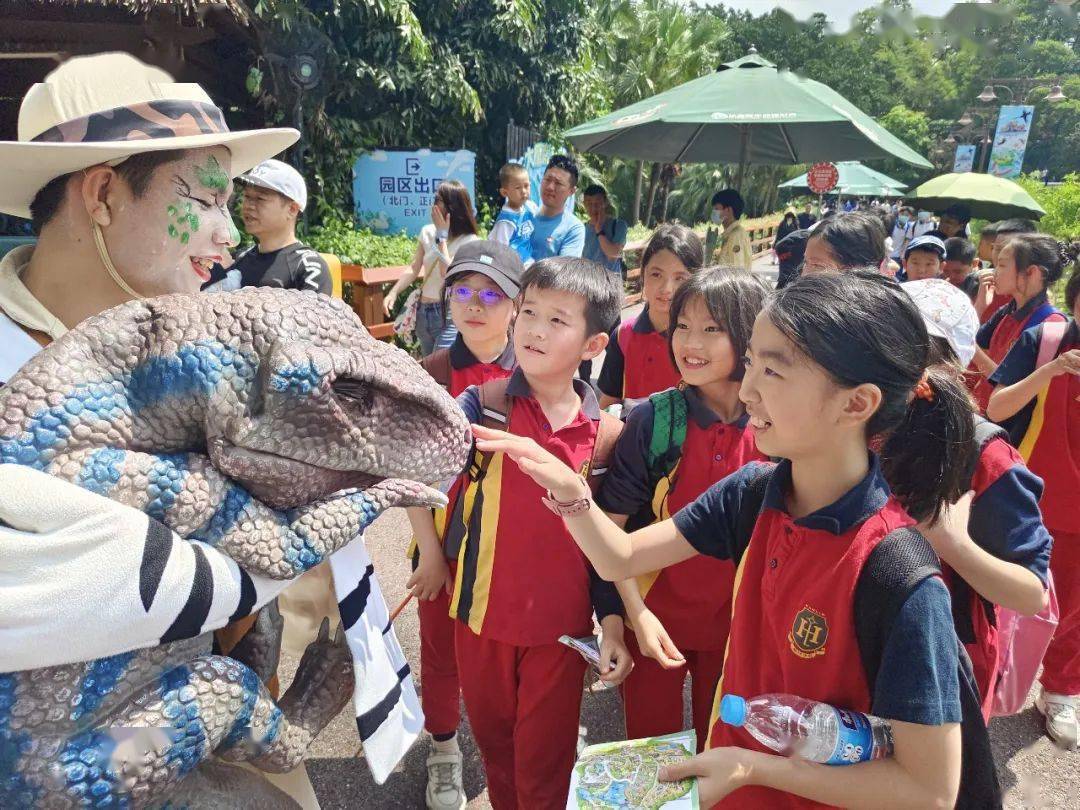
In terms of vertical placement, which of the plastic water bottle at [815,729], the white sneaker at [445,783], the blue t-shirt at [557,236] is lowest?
the white sneaker at [445,783]

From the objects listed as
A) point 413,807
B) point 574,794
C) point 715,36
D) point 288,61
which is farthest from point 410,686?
point 715,36

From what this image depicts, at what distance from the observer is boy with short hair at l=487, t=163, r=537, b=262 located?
6.26 m

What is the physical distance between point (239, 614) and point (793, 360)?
42.5 inches

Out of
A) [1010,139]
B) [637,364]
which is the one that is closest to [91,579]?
[637,364]

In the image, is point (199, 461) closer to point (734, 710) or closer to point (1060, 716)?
point (734, 710)

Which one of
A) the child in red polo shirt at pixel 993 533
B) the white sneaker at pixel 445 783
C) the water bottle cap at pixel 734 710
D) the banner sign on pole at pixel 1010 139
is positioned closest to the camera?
the water bottle cap at pixel 734 710

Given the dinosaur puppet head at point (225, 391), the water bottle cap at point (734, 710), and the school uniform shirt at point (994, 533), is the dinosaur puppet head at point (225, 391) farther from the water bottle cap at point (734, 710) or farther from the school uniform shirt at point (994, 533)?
the school uniform shirt at point (994, 533)

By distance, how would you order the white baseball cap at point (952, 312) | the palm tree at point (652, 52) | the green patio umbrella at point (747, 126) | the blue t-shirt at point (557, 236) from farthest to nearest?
the palm tree at point (652, 52) < the blue t-shirt at point (557, 236) < the green patio umbrella at point (747, 126) < the white baseball cap at point (952, 312)

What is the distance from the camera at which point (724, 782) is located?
1.32 meters

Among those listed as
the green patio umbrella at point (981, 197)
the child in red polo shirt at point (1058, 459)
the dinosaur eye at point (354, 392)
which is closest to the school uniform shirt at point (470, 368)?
the dinosaur eye at point (354, 392)

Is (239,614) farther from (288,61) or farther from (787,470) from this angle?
(288,61)

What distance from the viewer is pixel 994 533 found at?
1922 millimetres

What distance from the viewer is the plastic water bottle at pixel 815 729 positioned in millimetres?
1291

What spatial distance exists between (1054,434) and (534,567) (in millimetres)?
2663
